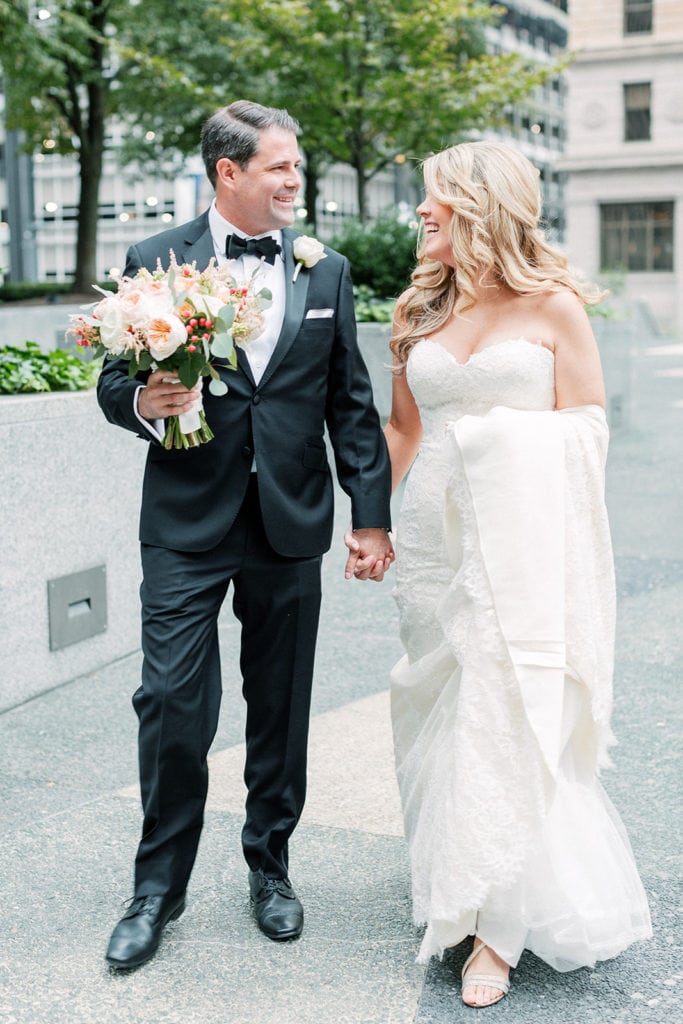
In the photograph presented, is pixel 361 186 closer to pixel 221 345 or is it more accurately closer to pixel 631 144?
pixel 221 345

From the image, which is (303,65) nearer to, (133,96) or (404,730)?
(133,96)

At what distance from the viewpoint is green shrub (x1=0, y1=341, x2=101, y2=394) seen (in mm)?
6219

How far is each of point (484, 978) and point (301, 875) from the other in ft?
3.04

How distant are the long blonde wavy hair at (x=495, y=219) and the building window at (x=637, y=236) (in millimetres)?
45393

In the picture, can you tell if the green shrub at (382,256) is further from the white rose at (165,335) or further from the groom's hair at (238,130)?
the white rose at (165,335)

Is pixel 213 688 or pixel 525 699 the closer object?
pixel 525 699

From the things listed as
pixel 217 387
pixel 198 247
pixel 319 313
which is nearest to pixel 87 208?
pixel 198 247

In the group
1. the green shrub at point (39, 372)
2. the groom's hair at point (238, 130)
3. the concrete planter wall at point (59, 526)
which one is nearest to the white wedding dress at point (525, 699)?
the groom's hair at point (238, 130)

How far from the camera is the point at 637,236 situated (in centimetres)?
4834

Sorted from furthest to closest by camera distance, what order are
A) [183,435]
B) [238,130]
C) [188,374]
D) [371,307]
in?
[371,307] < [238,130] < [183,435] < [188,374]

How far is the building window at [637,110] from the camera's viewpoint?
47.7 metres

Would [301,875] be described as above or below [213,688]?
below

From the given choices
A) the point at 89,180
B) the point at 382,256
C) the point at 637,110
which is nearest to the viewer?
the point at 382,256

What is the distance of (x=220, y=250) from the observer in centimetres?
368
